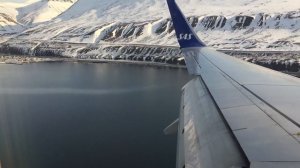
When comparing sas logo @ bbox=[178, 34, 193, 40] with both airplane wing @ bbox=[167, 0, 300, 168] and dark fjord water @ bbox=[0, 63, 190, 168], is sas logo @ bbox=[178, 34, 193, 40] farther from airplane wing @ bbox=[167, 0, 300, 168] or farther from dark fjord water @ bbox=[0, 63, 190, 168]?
dark fjord water @ bbox=[0, 63, 190, 168]

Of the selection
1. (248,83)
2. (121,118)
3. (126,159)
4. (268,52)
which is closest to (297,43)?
(268,52)

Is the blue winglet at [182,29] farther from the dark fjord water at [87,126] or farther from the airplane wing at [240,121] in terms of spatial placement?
the dark fjord water at [87,126]

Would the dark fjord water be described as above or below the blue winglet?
below

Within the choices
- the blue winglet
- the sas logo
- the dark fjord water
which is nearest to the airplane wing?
the blue winglet

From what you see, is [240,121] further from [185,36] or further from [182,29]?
[185,36]

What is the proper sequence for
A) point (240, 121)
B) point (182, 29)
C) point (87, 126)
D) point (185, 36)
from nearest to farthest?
point (240, 121) < point (182, 29) < point (185, 36) < point (87, 126)

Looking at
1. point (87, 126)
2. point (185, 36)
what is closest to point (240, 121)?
point (185, 36)
